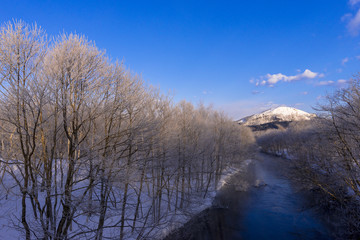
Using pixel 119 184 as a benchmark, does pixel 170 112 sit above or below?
above

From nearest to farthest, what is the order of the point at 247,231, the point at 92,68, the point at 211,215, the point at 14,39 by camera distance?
the point at 14,39
the point at 92,68
the point at 247,231
the point at 211,215

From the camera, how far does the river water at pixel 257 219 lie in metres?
12.9

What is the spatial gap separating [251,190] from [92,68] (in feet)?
67.1

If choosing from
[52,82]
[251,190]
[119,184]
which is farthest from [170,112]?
[251,190]

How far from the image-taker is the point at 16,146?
A: 841cm

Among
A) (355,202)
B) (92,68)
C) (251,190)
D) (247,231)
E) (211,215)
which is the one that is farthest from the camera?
(251,190)

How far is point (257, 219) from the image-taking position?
15.2 meters

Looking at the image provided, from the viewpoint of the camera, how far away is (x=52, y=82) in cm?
653

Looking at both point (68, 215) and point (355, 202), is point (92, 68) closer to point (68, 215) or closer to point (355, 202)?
point (68, 215)

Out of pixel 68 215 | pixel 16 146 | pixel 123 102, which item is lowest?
pixel 68 215

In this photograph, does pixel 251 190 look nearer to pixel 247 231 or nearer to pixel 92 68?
pixel 247 231

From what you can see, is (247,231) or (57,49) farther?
(247,231)

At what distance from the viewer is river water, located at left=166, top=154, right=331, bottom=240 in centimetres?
1291

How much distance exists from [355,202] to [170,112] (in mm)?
12395
